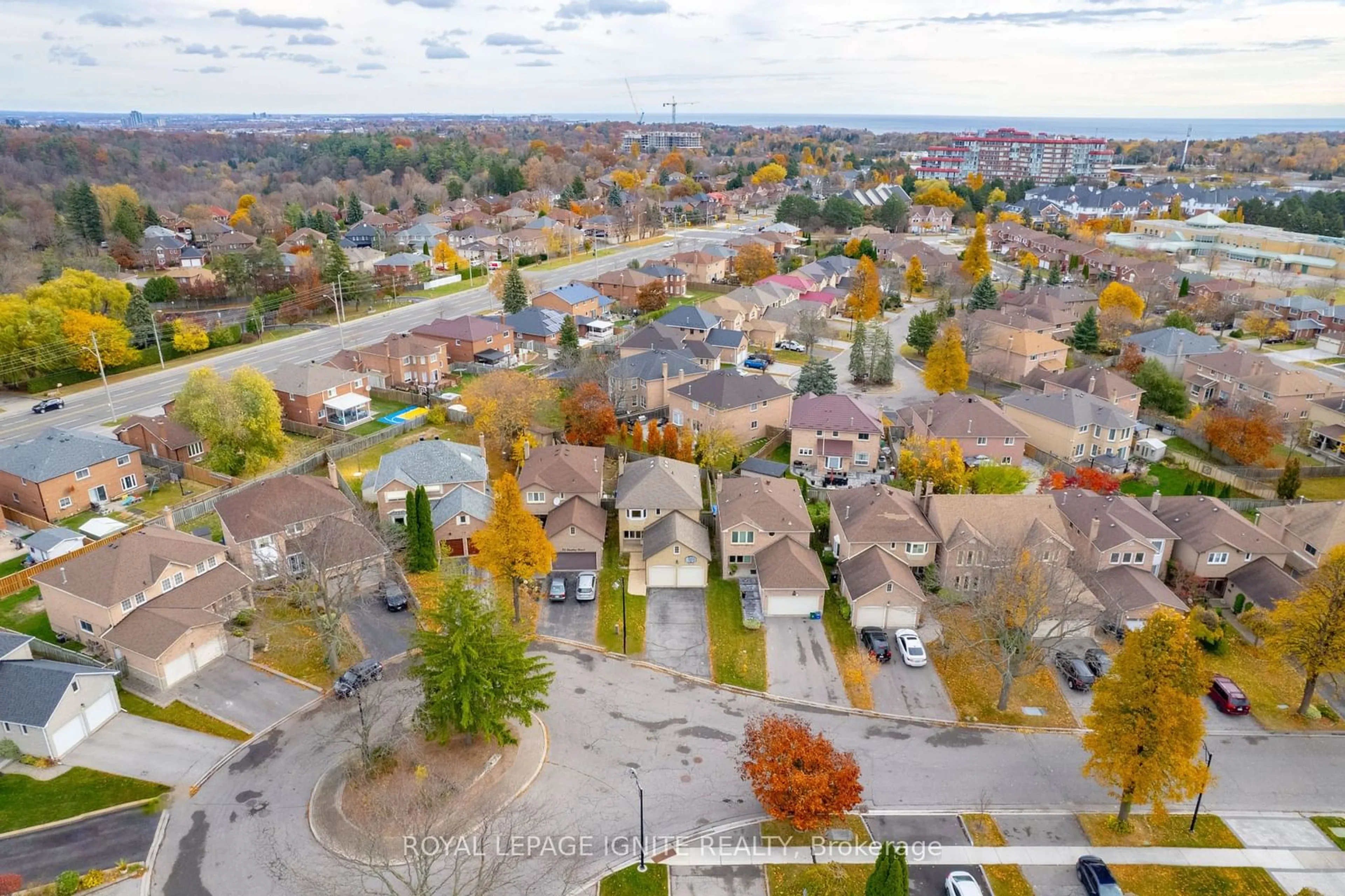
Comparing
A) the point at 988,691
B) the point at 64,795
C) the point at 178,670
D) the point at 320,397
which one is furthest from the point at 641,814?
the point at 320,397

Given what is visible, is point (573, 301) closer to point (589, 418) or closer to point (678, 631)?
point (589, 418)

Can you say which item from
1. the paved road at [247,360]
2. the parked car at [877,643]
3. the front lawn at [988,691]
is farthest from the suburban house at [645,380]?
the front lawn at [988,691]

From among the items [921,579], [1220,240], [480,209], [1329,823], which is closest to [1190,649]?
[1329,823]

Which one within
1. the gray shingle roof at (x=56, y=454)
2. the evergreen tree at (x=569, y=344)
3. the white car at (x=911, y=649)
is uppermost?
the evergreen tree at (x=569, y=344)

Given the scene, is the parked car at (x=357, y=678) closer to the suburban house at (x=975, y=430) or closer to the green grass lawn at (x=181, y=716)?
the green grass lawn at (x=181, y=716)

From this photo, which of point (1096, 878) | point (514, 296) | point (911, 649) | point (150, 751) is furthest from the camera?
point (514, 296)

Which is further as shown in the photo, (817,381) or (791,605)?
(817,381)
